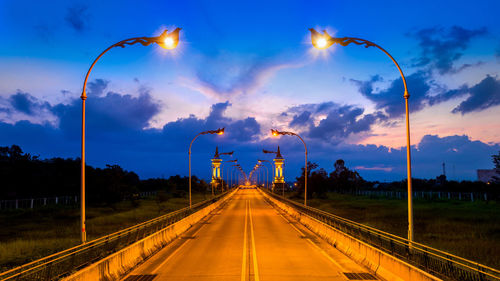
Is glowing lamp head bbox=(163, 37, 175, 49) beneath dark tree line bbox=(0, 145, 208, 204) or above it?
above

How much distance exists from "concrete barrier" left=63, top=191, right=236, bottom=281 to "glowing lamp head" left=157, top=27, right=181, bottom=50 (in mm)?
7470

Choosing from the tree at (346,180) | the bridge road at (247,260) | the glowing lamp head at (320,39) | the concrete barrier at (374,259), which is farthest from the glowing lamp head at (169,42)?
the tree at (346,180)

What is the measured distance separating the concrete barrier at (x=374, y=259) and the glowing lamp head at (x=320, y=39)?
7.30 meters

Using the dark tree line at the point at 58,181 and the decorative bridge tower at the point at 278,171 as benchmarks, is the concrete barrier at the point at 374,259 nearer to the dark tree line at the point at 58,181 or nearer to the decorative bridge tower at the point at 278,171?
the dark tree line at the point at 58,181

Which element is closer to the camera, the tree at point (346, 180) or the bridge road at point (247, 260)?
the bridge road at point (247, 260)

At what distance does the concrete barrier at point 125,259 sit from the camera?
1087 cm

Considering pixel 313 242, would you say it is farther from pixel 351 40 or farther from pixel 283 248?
pixel 351 40

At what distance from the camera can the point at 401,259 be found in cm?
1266

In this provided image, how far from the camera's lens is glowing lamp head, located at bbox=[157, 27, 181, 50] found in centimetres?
1429

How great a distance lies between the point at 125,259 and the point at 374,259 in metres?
8.87

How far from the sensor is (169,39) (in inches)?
566

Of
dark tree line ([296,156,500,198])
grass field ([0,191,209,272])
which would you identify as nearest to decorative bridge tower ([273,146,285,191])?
dark tree line ([296,156,500,198])

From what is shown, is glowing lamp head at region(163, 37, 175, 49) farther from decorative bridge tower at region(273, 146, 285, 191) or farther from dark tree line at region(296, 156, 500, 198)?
decorative bridge tower at region(273, 146, 285, 191)

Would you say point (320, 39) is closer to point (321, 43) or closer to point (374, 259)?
point (321, 43)
